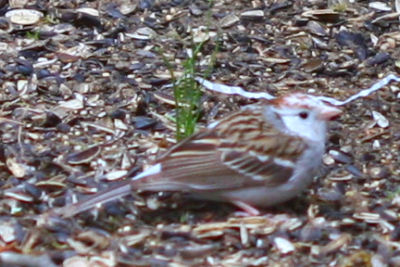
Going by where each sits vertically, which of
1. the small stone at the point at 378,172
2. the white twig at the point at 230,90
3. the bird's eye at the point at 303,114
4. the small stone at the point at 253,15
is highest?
the bird's eye at the point at 303,114

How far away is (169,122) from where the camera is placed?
533cm

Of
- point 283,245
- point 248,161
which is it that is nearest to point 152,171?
point 248,161

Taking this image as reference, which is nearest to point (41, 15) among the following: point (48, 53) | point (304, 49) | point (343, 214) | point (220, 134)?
point (48, 53)

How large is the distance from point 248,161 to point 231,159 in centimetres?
7

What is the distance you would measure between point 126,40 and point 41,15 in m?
0.53

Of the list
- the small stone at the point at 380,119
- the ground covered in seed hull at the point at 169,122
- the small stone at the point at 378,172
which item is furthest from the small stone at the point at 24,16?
the small stone at the point at 378,172

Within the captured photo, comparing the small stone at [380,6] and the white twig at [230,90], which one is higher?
the small stone at [380,6]

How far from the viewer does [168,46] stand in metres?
5.95

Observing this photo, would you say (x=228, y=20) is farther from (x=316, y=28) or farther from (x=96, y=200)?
(x=96, y=200)

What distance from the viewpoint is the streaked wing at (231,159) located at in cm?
456

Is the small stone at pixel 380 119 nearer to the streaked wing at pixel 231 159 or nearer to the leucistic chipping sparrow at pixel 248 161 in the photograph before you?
the leucistic chipping sparrow at pixel 248 161

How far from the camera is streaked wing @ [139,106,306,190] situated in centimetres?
456

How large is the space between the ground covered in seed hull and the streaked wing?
163 mm

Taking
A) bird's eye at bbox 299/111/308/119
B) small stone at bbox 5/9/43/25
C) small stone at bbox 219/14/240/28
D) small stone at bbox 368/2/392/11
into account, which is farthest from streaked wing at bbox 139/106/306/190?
small stone at bbox 368/2/392/11
